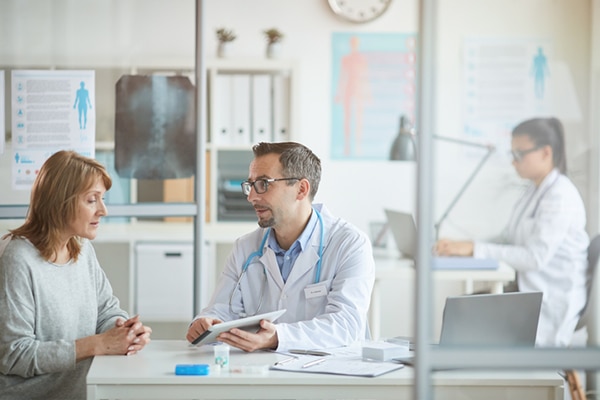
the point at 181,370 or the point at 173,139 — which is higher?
the point at 173,139

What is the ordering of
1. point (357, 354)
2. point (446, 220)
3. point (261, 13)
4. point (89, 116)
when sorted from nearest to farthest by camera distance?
point (446, 220), point (357, 354), point (89, 116), point (261, 13)

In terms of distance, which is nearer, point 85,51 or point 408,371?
point 408,371

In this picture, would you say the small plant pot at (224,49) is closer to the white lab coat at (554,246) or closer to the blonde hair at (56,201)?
the blonde hair at (56,201)

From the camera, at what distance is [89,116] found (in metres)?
3.17

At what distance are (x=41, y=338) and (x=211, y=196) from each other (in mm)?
2782

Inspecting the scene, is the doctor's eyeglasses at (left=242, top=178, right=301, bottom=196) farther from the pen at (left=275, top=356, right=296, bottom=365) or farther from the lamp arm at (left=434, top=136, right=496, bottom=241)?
the lamp arm at (left=434, top=136, right=496, bottom=241)

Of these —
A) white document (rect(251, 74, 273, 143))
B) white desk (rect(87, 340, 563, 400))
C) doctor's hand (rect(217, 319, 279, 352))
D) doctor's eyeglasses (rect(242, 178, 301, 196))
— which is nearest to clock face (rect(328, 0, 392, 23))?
white document (rect(251, 74, 273, 143))

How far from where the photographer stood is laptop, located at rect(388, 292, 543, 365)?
187cm

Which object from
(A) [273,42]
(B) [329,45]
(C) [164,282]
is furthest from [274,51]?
(C) [164,282]

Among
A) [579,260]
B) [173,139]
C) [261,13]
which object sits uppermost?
[261,13]

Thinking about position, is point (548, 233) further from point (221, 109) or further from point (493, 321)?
point (221, 109)

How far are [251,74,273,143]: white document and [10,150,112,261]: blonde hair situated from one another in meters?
2.63

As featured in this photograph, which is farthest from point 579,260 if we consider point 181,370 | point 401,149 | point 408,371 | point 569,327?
point 401,149

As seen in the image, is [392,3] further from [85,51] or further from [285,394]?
[285,394]
